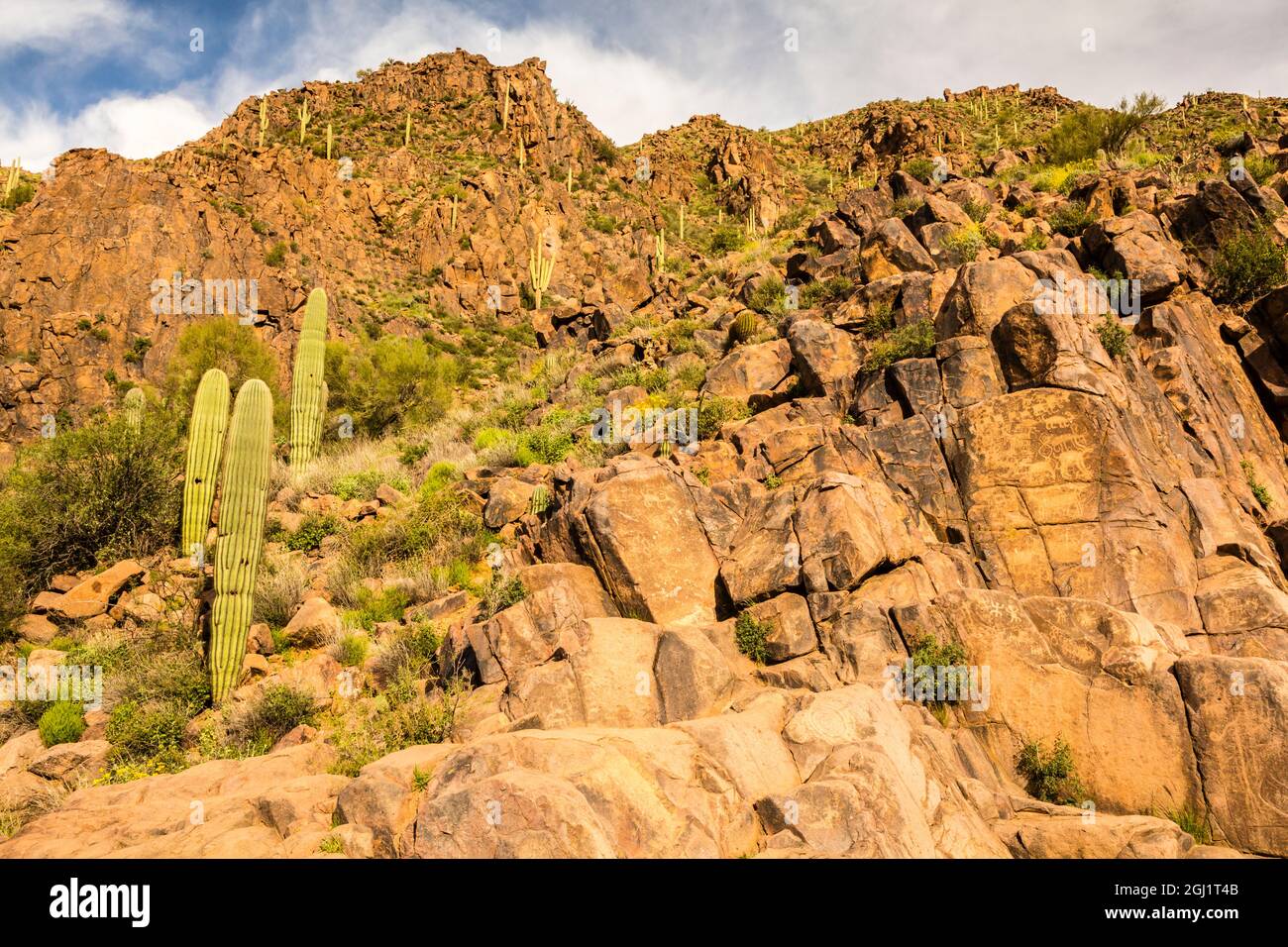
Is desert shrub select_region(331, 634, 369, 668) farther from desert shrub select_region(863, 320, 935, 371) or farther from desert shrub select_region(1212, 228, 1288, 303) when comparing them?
desert shrub select_region(1212, 228, 1288, 303)

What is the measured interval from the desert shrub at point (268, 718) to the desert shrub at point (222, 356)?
17385 millimetres

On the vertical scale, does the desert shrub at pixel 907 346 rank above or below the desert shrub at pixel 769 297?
below

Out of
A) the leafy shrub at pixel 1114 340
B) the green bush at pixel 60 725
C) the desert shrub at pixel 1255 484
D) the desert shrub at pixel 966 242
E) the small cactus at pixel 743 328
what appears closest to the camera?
the green bush at pixel 60 725

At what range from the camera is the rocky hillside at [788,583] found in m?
5.23

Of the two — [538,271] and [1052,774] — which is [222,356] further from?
[1052,774]

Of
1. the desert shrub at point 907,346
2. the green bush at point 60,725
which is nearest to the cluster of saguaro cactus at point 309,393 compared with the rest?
the green bush at point 60,725

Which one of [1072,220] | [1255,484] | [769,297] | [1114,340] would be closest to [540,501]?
[1114,340]

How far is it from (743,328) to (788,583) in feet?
29.7

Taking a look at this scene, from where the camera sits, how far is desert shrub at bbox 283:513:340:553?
1254 cm

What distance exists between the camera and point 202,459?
12.9 metres

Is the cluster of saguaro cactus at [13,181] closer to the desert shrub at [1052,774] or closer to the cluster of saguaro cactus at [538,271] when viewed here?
the cluster of saguaro cactus at [538,271]

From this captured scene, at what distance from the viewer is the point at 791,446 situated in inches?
398
